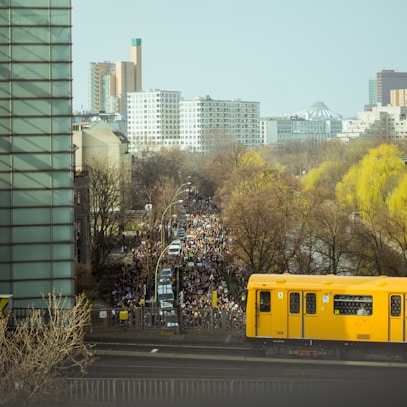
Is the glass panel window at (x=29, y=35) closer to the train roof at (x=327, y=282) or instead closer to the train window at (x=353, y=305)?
the train roof at (x=327, y=282)

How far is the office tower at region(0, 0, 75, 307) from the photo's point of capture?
1398 inches

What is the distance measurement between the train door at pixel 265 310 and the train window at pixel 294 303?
59 cm

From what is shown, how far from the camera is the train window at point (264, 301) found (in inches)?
1299

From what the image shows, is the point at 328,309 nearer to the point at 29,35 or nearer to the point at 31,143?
the point at 31,143

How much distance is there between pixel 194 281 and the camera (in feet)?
191

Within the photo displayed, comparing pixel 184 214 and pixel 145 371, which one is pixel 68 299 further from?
pixel 184 214

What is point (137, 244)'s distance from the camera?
258 ft

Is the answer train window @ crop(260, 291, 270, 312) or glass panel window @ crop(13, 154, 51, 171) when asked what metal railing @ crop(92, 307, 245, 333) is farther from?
glass panel window @ crop(13, 154, 51, 171)

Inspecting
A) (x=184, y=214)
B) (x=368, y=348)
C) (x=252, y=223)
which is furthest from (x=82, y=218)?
(x=184, y=214)

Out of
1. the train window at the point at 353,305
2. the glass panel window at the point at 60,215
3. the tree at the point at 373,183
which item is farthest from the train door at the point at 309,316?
the tree at the point at 373,183

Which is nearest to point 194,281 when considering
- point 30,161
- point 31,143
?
point 30,161

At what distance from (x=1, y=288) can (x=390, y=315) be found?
38.5 feet

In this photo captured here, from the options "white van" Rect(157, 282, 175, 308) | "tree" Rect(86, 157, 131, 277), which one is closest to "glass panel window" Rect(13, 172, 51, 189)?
"white van" Rect(157, 282, 175, 308)

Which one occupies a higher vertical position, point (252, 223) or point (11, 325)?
point (252, 223)
